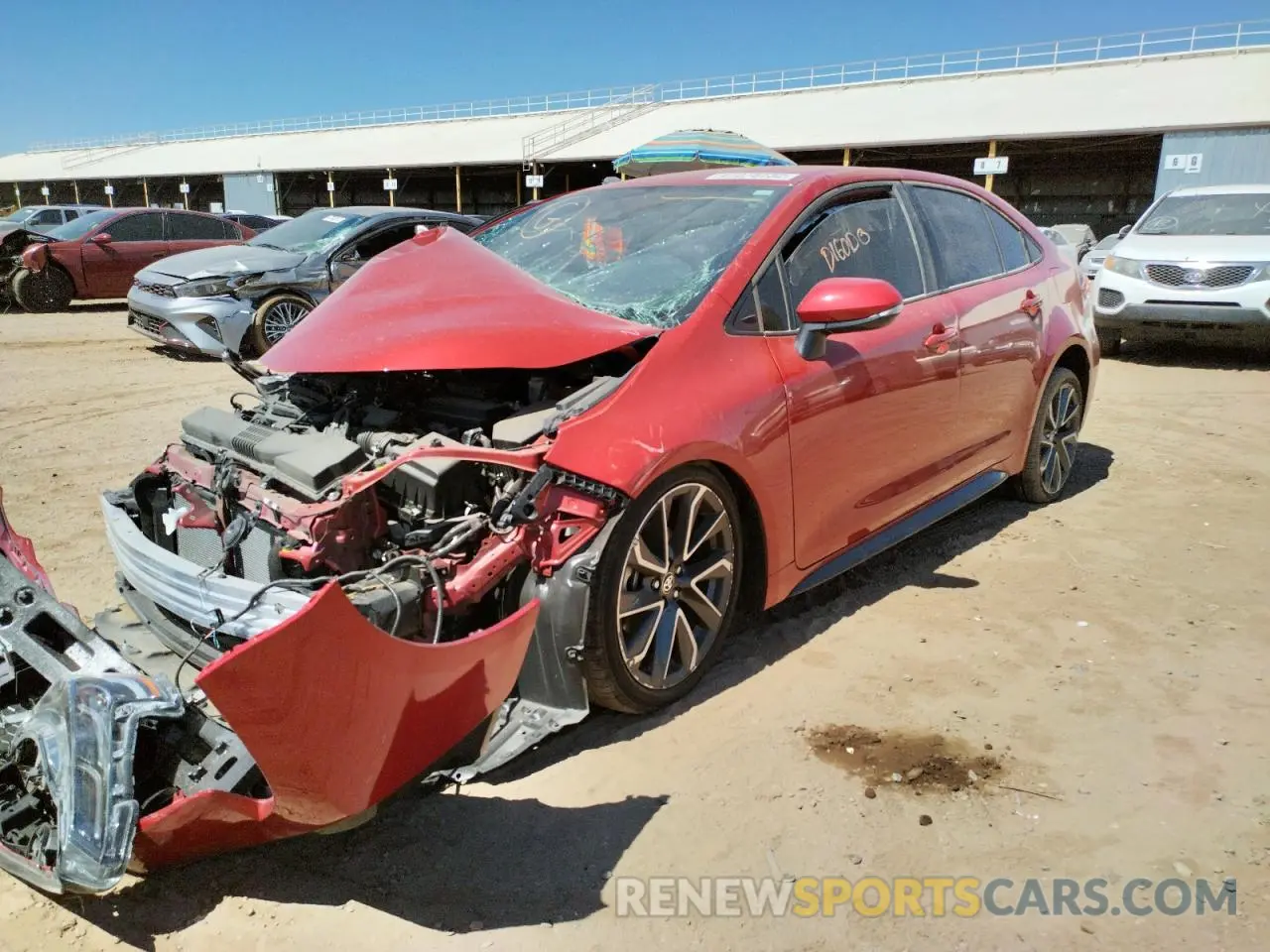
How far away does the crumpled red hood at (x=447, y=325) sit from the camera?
2824 mm

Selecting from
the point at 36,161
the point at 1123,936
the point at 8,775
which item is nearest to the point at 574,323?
the point at 8,775

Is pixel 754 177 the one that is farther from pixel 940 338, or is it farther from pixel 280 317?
pixel 280 317

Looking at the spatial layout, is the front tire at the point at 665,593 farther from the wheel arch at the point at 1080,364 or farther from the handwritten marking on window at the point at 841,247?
the wheel arch at the point at 1080,364

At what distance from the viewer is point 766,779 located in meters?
2.73

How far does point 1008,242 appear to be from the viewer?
467 centimetres

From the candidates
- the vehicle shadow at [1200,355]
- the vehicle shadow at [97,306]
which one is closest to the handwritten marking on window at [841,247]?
the vehicle shadow at [1200,355]

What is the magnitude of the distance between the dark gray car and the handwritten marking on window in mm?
5682

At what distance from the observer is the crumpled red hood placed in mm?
2824

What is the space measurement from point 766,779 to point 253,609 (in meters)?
1.49

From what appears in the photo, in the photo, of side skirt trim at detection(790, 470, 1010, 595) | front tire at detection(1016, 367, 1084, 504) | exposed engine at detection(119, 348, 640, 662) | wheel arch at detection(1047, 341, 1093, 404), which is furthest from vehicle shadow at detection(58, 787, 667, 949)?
wheel arch at detection(1047, 341, 1093, 404)

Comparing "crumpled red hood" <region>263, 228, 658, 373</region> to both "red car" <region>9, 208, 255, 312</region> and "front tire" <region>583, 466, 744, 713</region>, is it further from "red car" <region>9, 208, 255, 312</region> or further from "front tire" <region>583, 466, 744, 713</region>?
"red car" <region>9, 208, 255, 312</region>

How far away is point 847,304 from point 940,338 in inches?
37.6

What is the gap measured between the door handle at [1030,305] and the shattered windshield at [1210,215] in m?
6.84

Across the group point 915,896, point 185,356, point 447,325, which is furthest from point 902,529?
point 185,356
